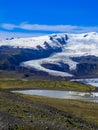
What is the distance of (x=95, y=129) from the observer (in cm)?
4675

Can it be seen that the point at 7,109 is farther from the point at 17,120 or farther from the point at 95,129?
the point at 95,129

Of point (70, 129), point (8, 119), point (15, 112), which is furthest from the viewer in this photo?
point (15, 112)

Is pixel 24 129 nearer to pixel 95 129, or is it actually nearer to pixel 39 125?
pixel 39 125

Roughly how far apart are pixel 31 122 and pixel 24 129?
3.47m

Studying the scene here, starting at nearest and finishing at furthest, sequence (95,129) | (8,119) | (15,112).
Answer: (8,119) → (15,112) → (95,129)

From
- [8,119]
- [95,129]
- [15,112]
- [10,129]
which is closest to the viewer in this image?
[10,129]

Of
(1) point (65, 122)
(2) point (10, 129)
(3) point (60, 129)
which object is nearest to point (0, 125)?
(2) point (10, 129)

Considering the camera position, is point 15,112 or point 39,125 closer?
point 39,125

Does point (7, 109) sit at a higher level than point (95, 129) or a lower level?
higher

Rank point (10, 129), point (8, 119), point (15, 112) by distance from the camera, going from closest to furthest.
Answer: point (10, 129)
point (8, 119)
point (15, 112)

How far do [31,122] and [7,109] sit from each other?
6934 millimetres

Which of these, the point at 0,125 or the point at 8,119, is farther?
the point at 8,119

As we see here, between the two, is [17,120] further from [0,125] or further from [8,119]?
[0,125]

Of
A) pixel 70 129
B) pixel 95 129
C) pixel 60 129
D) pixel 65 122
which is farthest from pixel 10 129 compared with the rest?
pixel 95 129
